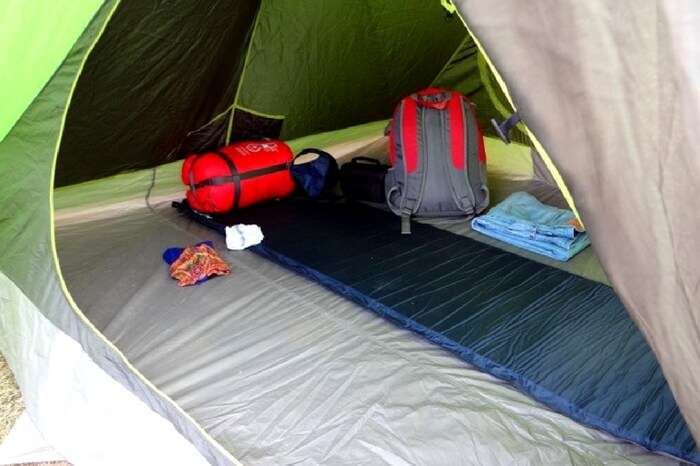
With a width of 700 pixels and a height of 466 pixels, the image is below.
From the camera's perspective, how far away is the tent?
2.51ft

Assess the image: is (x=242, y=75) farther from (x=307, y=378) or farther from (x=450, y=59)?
(x=307, y=378)

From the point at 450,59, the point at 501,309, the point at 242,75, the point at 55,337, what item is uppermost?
the point at 242,75

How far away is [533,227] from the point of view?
2.12 m

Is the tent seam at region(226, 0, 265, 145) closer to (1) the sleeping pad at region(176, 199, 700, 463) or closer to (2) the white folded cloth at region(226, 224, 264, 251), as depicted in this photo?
(1) the sleeping pad at region(176, 199, 700, 463)

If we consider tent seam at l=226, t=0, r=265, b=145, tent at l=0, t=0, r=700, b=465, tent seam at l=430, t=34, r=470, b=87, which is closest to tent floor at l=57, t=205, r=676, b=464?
tent at l=0, t=0, r=700, b=465

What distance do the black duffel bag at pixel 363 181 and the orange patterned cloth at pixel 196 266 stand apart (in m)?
0.72

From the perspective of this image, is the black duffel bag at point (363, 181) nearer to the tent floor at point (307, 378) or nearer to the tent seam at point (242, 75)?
the tent seam at point (242, 75)

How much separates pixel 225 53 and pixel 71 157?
2.21 feet

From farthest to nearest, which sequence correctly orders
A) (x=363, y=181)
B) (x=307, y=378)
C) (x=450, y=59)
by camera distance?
(x=450, y=59)
(x=363, y=181)
(x=307, y=378)

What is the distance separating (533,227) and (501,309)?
51 cm

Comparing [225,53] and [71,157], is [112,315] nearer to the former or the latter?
[71,157]

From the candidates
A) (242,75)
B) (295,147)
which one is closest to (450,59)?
(295,147)

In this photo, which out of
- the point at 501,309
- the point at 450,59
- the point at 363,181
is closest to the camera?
the point at 501,309

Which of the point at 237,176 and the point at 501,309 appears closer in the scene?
the point at 501,309
